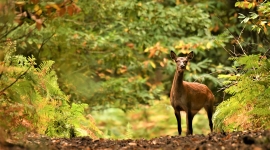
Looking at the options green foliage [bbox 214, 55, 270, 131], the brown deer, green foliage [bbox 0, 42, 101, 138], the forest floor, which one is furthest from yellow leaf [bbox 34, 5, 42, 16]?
the brown deer

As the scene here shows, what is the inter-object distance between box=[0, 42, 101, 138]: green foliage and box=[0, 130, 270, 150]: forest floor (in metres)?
0.46

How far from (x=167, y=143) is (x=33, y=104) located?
1.92 m

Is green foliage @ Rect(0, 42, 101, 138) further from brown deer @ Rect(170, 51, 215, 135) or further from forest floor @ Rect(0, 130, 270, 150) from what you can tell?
brown deer @ Rect(170, 51, 215, 135)

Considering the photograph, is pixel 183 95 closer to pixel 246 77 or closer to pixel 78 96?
pixel 246 77

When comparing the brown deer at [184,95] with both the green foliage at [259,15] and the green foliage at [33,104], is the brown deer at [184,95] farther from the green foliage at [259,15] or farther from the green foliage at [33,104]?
the green foliage at [33,104]

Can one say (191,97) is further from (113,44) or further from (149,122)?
(149,122)

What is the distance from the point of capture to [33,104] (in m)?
7.02

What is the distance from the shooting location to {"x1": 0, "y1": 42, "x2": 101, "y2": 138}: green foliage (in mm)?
6098

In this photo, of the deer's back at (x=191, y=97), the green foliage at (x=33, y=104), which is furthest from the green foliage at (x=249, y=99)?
the green foliage at (x=33, y=104)

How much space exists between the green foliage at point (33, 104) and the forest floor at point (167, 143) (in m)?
0.46

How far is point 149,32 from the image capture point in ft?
43.3

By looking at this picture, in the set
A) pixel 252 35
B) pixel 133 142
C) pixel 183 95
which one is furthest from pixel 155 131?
pixel 133 142

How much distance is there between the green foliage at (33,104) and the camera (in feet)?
20.0

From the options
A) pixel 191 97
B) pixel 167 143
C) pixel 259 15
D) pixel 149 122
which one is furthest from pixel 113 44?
pixel 167 143
